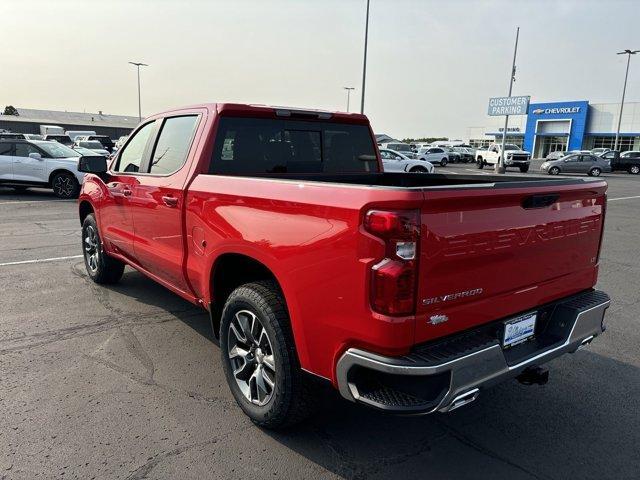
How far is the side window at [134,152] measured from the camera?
Result: 185 inches

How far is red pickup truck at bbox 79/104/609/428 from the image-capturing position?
7.45 feet

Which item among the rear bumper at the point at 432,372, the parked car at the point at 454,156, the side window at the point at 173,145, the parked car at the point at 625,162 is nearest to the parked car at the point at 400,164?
the parked car at the point at 625,162

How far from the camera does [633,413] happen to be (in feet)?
11.0

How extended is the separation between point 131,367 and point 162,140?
6.29ft

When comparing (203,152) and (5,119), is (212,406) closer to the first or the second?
(203,152)

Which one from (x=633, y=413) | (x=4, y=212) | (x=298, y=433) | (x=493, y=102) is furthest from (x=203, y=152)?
(x=493, y=102)

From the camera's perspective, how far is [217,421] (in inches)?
125

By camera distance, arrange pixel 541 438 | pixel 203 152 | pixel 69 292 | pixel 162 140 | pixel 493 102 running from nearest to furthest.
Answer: pixel 541 438, pixel 203 152, pixel 162 140, pixel 69 292, pixel 493 102

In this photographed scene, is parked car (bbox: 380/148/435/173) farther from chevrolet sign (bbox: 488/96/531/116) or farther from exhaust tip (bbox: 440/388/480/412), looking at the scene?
exhaust tip (bbox: 440/388/480/412)

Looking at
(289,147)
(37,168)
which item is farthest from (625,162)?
(289,147)

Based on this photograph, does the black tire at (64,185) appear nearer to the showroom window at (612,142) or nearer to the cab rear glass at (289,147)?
the cab rear glass at (289,147)

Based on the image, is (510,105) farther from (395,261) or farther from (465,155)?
(395,261)

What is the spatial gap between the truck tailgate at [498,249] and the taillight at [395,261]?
0.17 ft

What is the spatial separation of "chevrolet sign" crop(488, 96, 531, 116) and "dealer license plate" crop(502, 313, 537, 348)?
38.5 m
